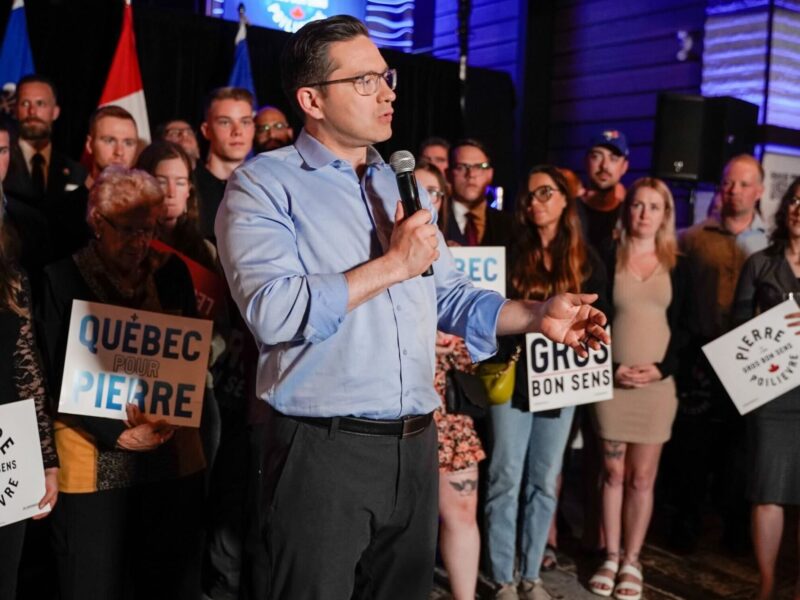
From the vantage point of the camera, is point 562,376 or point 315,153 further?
point 562,376

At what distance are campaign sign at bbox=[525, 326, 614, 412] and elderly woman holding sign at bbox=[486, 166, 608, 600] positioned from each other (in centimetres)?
6

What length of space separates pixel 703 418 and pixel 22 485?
3.66 meters

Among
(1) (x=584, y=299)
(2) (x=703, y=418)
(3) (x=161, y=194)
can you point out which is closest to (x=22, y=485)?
(3) (x=161, y=194)

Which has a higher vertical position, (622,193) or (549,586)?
(622,193)

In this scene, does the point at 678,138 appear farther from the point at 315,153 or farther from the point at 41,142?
the point at 315,153

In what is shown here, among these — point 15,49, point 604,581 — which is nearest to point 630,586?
point 604,581

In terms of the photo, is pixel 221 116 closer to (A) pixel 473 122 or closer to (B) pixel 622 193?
(B) pixel 622 193

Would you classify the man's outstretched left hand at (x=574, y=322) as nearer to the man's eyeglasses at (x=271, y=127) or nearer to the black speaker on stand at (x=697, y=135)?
the man's eyeglasses at (x=271, y=127)

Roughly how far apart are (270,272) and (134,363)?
1076mm

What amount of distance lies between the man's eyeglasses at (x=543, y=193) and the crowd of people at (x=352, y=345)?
28mm

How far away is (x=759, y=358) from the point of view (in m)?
3.62

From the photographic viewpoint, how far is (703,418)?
4.84m

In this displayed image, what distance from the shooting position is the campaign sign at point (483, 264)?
370 cm

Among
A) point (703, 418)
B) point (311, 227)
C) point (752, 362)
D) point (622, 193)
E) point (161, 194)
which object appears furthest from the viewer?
point (622, 193)
